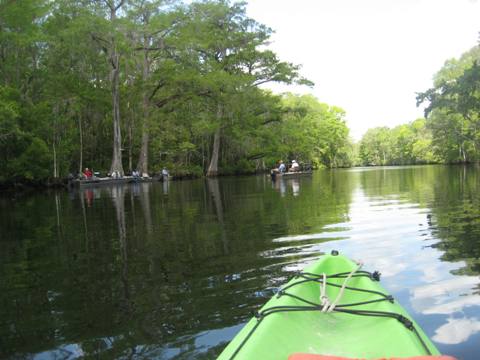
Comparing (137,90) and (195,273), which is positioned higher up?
(137,90)

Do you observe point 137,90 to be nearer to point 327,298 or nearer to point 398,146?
point 327,298

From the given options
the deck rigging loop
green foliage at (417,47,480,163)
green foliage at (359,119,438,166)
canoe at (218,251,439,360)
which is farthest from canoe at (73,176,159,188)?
green foliage at (359,119,438,166)

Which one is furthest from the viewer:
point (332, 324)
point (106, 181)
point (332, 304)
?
point (106, 181)

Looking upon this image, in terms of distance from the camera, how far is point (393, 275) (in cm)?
608

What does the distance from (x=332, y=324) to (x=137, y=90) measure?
36711 mm

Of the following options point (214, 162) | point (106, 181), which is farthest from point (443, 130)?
point (106, 181)

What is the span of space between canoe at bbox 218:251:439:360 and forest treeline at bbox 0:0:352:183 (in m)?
25.6

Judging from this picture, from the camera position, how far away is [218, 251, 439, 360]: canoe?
3.04 m

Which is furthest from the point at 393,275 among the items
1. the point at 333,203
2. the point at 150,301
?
the point at 333,203

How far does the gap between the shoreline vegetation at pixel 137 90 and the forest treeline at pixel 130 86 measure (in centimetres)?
9

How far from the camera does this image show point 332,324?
372 cm

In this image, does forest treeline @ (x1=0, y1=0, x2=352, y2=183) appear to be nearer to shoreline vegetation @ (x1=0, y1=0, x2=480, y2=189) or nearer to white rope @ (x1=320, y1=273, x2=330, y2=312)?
shoreline vegetation @ (x1=0, y1=0, x2=480, y2=189)

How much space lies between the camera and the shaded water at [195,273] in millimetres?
4234

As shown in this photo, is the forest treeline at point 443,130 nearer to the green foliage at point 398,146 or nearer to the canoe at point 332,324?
the green foliage at point 398,146
